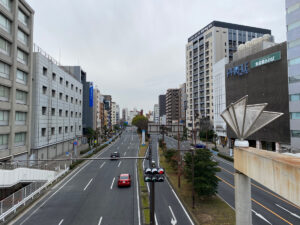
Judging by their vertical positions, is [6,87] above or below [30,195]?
above

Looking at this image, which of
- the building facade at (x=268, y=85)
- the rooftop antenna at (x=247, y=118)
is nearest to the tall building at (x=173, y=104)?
the building facade at (x=268, y=85)

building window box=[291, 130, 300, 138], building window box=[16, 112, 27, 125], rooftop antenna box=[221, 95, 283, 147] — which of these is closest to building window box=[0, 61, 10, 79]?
building window box=[16, 112, 27, 125]

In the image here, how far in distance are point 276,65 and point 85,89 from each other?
54.7m

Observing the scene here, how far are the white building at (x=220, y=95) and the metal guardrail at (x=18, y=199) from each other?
53592 millimetres

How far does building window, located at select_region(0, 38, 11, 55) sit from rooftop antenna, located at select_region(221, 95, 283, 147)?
28.7 m

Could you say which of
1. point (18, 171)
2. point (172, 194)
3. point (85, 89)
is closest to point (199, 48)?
point (85, 89)

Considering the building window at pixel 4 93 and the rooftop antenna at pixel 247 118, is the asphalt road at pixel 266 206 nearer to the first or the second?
the rooftop antenna at pixel 247 118

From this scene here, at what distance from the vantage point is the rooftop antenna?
8906mm

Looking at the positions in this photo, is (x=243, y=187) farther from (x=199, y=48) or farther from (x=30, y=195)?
(x=199, y=48)

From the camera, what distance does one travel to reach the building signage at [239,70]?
4600cm

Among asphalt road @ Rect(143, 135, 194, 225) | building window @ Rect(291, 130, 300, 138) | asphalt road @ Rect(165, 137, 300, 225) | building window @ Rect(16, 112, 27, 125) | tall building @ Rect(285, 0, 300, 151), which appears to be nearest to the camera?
asphalt road @ Rect(165, 137, 300, 225)

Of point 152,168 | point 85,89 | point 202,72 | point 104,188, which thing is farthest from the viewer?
point 202,72

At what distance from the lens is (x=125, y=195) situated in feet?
63.8

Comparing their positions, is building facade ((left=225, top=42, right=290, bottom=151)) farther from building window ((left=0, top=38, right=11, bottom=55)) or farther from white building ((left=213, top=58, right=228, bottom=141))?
building window ((left=0, top=38, right=11, bottom=55))
